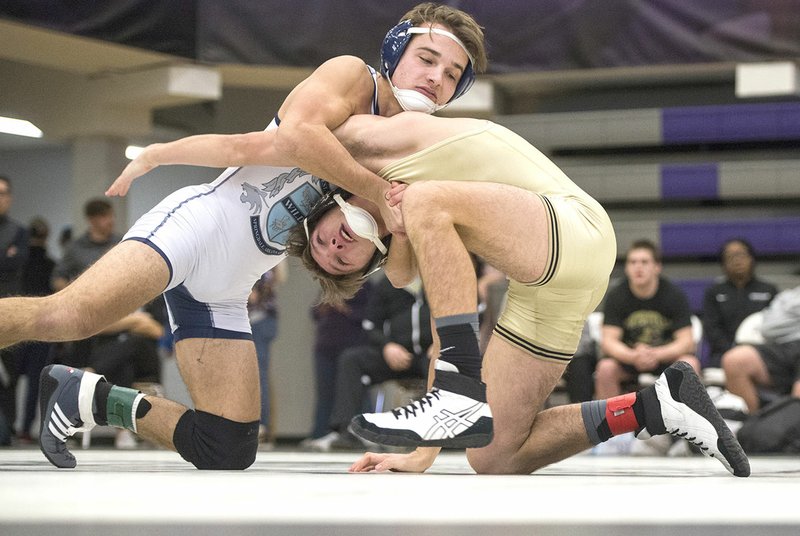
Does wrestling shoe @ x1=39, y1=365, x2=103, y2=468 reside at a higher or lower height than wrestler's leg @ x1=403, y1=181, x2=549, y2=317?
lower

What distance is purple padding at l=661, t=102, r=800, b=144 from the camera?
25.7ft

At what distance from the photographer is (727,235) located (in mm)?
7766

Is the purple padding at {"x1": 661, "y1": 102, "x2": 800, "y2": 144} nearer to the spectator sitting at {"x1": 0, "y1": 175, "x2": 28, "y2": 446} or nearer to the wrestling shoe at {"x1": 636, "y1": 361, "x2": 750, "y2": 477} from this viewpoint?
the spectator sitting at {"x1": 0, "y1": 175, "x2": 28, "y2": 446}

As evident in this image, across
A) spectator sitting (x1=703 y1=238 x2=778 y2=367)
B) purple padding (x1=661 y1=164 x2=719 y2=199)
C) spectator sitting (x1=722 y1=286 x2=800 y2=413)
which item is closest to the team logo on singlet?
spectator sitting (x1=722 y1=286 x2=800 y2=413)

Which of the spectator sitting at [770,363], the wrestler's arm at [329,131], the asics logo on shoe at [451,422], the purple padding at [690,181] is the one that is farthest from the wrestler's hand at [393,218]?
the purple padding at [690,181]

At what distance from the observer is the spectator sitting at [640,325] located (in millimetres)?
5488

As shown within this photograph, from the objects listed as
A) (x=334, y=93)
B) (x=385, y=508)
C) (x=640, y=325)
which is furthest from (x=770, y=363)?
(x=385, y=508)

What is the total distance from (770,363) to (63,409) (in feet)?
12.5

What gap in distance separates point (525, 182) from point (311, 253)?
23.4 inches

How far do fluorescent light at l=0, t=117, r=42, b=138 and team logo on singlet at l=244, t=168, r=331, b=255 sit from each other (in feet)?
22.6

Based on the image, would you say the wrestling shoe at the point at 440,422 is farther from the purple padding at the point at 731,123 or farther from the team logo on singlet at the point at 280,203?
the purple padding at the point at 731,123

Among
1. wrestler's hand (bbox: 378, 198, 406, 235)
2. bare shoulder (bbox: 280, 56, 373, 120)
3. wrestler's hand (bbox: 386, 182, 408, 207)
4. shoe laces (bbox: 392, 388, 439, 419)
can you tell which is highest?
bare shoulder (bbox: 280, 56, 373, 120)

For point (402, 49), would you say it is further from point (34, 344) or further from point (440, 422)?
point (34, 344)

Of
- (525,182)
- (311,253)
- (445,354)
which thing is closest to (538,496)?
(445,354)
